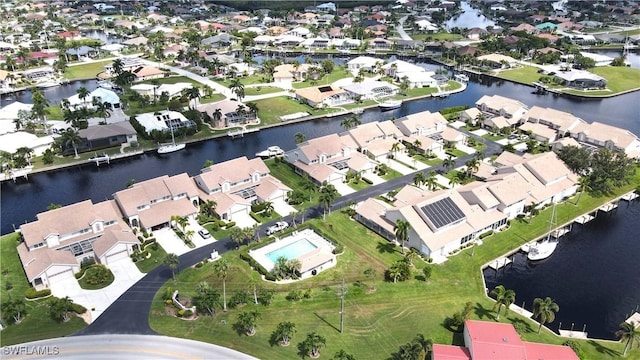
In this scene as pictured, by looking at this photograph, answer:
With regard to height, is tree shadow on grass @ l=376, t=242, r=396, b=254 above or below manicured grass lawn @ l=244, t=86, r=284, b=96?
below

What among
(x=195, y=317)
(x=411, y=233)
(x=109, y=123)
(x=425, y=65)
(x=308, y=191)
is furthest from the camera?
(x=425, y=65)

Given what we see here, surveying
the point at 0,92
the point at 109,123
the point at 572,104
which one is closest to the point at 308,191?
the point at 109,123

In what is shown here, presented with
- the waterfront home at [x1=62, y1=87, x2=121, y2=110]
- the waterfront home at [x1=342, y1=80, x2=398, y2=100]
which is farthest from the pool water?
the waterfront home at [x1=62, y1=87, x2=121, y2=110]

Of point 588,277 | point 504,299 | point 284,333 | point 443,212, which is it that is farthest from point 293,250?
point 588,277

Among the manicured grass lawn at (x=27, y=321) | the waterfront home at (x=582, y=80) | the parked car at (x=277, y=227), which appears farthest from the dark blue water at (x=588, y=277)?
the waterfront home at (x=582, y=80)

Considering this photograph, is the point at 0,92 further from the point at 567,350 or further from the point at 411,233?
the point at 567,350

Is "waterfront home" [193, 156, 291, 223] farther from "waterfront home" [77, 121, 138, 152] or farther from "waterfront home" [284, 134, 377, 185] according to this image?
"waterfront home" [77, 121, 138, 152]

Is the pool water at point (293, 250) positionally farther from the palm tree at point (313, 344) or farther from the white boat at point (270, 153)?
the white boat at point (270, 153)
